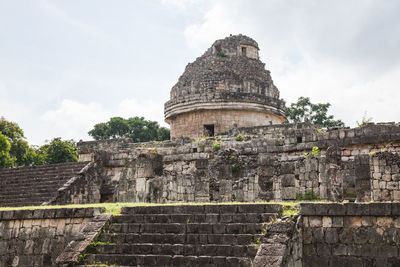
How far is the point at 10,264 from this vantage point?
12.1 metres

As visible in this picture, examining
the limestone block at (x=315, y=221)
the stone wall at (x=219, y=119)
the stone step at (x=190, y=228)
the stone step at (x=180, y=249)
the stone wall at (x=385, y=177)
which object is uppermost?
the stone wall at (x=219, y=119)

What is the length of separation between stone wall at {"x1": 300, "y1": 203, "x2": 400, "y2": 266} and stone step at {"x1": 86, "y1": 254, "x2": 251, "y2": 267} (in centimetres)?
162

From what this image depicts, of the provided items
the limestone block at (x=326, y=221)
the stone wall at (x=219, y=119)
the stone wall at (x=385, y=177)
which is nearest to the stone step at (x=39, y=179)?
the stone wall at (x=219, y=119)

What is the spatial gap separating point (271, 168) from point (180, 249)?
506 centimetres

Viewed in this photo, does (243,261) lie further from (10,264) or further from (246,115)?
(246,115)

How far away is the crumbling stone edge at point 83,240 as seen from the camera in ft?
31.1

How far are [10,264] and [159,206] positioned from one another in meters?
4.49

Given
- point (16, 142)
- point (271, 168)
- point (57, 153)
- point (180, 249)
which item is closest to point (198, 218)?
point (180, 249)

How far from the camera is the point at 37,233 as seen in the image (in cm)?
1197

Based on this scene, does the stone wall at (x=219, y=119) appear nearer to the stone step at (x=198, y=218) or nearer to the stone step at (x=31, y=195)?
the stone step at (x=31, y=195)

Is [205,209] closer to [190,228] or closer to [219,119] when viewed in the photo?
[190,228]

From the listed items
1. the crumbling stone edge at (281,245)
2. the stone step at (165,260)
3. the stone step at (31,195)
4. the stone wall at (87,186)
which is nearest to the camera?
the crumbling stone edge at (281,245)

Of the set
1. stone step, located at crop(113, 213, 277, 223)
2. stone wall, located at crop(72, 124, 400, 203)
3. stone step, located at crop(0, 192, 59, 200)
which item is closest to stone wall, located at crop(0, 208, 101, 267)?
stone step, located at crop(113, 213, 277, 223)

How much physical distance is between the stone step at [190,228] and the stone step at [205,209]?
0.46 meters
